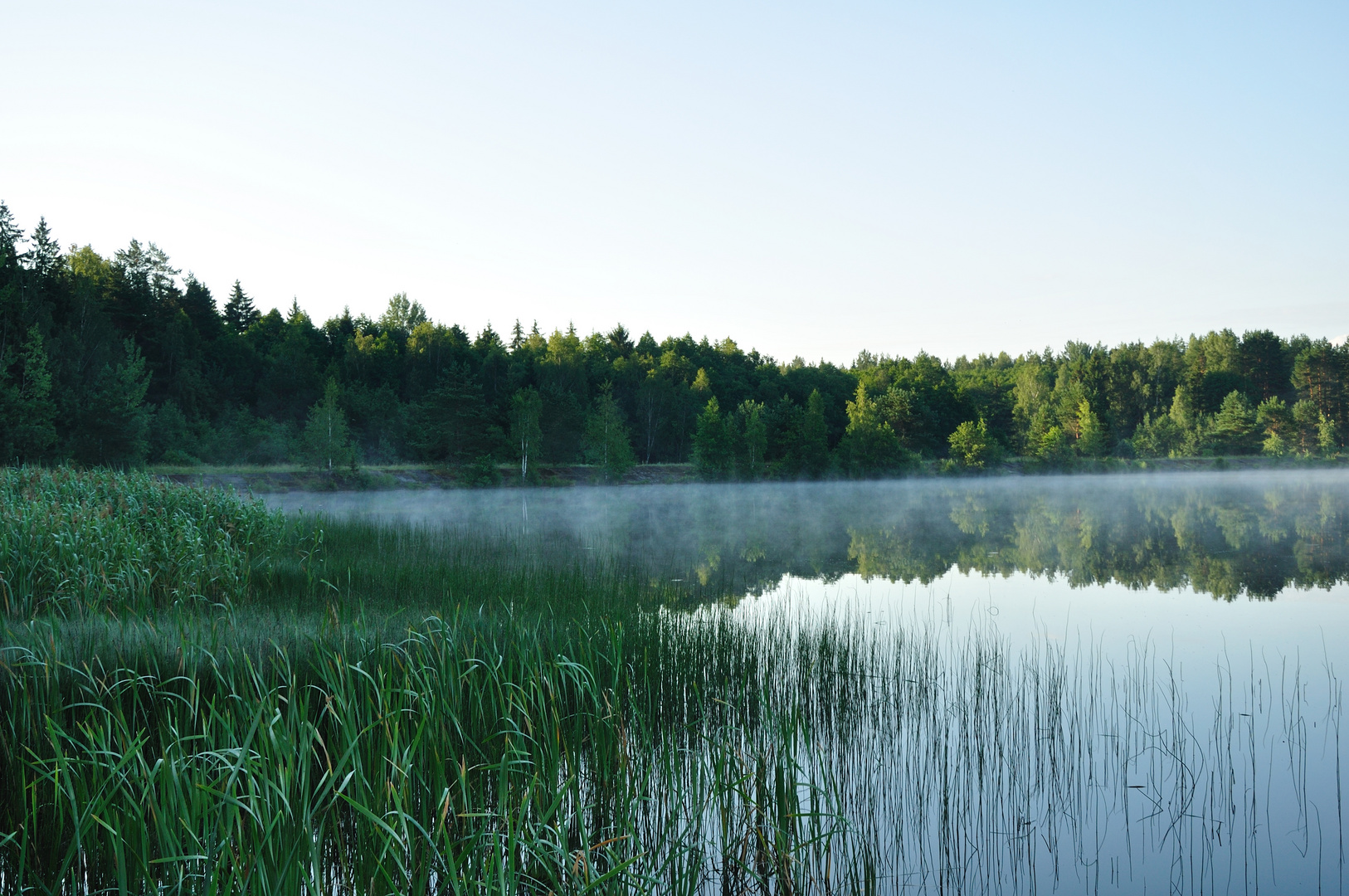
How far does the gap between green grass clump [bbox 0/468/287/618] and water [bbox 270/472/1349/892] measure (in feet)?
15.0

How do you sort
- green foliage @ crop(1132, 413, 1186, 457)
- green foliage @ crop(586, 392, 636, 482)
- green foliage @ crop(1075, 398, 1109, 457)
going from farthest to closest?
green foliage @ crop(1132, 413, 1186, 457) < green foliage @ crop(1075, 398, 1109, 457) < green foliage @ crop(586, 392, 636, 482)

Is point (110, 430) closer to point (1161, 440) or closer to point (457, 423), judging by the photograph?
point (457, 423)

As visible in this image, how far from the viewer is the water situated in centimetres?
346

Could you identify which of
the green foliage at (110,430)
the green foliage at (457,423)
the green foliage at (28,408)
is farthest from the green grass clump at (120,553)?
the green foliage at (457,423)

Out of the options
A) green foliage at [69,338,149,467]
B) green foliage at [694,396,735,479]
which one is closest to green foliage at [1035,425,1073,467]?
green foliage at [694,396,735,479]

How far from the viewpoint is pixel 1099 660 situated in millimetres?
5762

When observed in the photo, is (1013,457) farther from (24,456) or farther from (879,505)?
(24,456)

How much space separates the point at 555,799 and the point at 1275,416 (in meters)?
57.3

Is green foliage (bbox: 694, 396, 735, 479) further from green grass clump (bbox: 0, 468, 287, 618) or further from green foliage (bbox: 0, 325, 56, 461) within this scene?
green grass clump (bbox: 0, 468, 287, 618)

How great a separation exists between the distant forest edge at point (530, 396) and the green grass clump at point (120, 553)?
16.9 meters

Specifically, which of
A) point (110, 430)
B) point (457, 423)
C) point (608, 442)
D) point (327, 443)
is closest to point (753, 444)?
point (608, 442)

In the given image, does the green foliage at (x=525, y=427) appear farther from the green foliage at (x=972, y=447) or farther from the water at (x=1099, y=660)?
the green foliage at (x=972, y=447)

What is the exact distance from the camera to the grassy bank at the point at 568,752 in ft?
8.02

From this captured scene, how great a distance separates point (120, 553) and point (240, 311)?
164 feet
